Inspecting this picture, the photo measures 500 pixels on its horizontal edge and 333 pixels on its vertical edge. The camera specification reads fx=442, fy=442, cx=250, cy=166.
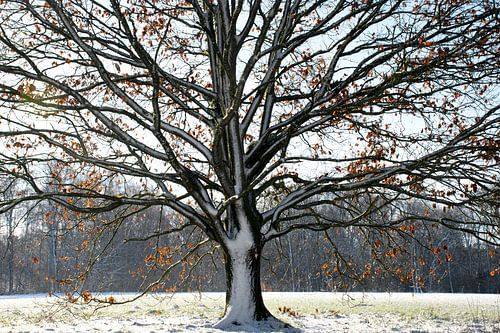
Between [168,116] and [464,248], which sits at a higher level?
[168,116]

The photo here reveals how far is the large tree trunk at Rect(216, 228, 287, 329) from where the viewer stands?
8180 millimetres

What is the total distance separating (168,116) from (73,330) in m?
Answer: 5.14

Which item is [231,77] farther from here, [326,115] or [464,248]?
[464,248]

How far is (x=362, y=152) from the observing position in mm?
9664

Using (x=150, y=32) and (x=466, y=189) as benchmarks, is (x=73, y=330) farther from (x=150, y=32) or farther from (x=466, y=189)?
(x=466, y=189)

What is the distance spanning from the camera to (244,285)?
27.3 feet

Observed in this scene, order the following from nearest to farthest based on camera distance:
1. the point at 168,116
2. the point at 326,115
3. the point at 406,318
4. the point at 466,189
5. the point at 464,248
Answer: the point at 466,189
the point at 326,115
the point at 406,318
the point at 168,116
the point at 464,248

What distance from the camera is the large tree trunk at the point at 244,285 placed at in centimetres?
818

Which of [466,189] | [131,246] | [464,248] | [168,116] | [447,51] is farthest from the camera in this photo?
[464,248]

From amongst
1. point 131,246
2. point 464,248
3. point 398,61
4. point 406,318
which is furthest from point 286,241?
point 398,61

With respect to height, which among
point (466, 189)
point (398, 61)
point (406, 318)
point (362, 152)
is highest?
point (398, 61)

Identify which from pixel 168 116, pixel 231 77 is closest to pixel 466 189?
pixel 231 77

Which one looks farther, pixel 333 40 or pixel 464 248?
pixel 464 248

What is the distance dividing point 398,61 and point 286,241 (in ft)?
98.7
